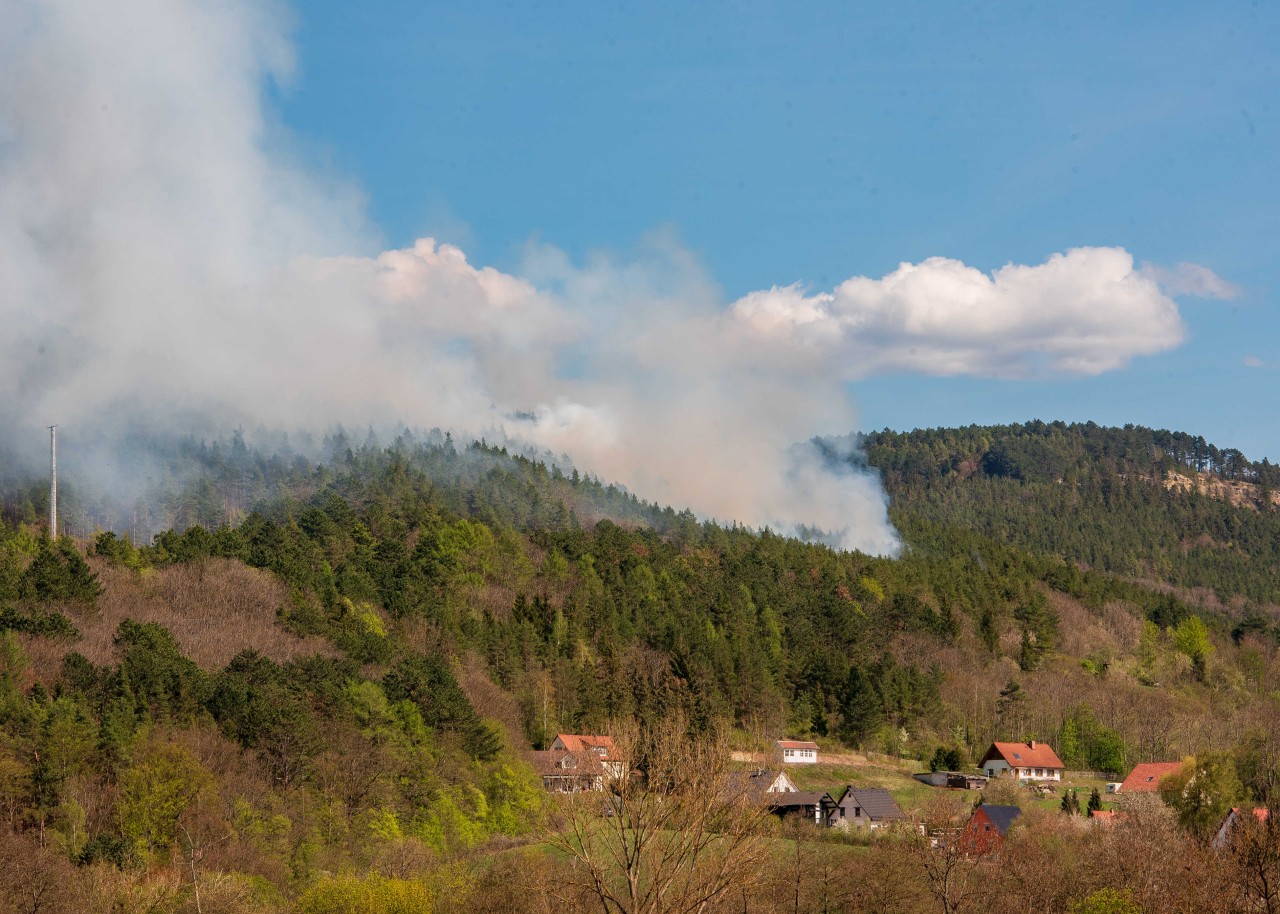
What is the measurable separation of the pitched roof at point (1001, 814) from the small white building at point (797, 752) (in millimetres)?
26707

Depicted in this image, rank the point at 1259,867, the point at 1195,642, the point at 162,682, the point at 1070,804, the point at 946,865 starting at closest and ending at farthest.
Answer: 1. the point at 1259,867
2. the point at 946,865
3. the point at 162,682
4. the point at 1070,804
5. the point at 1195,642

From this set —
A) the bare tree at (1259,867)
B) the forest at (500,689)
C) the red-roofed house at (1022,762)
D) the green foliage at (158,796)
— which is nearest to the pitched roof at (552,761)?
the forest at (500,689)

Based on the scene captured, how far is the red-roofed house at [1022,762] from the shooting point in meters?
112

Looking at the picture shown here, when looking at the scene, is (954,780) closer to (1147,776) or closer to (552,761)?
(1147,776)

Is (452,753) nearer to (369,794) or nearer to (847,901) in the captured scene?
(369,794)

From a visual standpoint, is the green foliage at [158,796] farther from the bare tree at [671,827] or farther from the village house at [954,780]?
the village house at [954,780]

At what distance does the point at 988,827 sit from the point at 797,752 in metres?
32.6

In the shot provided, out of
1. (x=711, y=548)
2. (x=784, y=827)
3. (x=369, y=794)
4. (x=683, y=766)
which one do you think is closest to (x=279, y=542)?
(x=369, y=794)

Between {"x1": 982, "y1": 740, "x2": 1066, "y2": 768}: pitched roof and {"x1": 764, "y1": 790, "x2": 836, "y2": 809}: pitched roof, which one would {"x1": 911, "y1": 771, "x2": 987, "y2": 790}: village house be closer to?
{"x1": 982, "y1": 740, "x2": 1066, "y2": 768}: pitched roof

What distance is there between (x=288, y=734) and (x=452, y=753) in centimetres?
1333

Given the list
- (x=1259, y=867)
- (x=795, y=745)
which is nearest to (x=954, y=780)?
(x=795, y=745)

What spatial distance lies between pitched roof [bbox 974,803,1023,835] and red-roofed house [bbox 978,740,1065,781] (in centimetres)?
2781

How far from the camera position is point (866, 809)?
→ 88375 mm

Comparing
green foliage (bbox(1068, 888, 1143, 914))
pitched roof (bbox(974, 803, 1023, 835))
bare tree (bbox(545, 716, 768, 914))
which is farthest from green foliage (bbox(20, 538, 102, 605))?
green foliage (bbox(1068, 888, 1143, 914))
